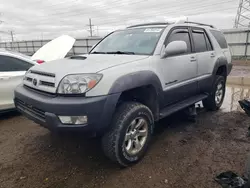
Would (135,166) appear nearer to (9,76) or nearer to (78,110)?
(78,110)

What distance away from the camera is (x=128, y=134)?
2674 millimetres

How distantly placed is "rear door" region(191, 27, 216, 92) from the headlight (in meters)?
2.30

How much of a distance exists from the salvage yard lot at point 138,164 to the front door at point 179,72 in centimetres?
72

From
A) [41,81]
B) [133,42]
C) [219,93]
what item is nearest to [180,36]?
[133,42]

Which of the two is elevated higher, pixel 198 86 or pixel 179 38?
pixel 179 38

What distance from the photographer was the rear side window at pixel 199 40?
3.93 m

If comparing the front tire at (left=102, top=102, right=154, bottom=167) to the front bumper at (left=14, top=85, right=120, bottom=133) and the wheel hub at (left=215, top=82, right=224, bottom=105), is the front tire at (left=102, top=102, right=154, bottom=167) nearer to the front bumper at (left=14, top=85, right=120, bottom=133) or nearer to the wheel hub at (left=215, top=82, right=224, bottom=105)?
the front bumper at (left=14, top=85, right=120, bottom=133)

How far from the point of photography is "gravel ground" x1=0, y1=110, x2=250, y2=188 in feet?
8.07

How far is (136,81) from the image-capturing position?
261cm

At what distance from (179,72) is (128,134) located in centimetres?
135

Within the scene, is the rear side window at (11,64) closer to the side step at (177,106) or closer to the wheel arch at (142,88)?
the wheel arch at (142,88)

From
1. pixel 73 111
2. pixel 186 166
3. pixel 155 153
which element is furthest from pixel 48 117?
pixel 186 166

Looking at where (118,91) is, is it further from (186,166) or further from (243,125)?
(243,125)

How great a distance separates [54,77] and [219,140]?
2.68 metres
